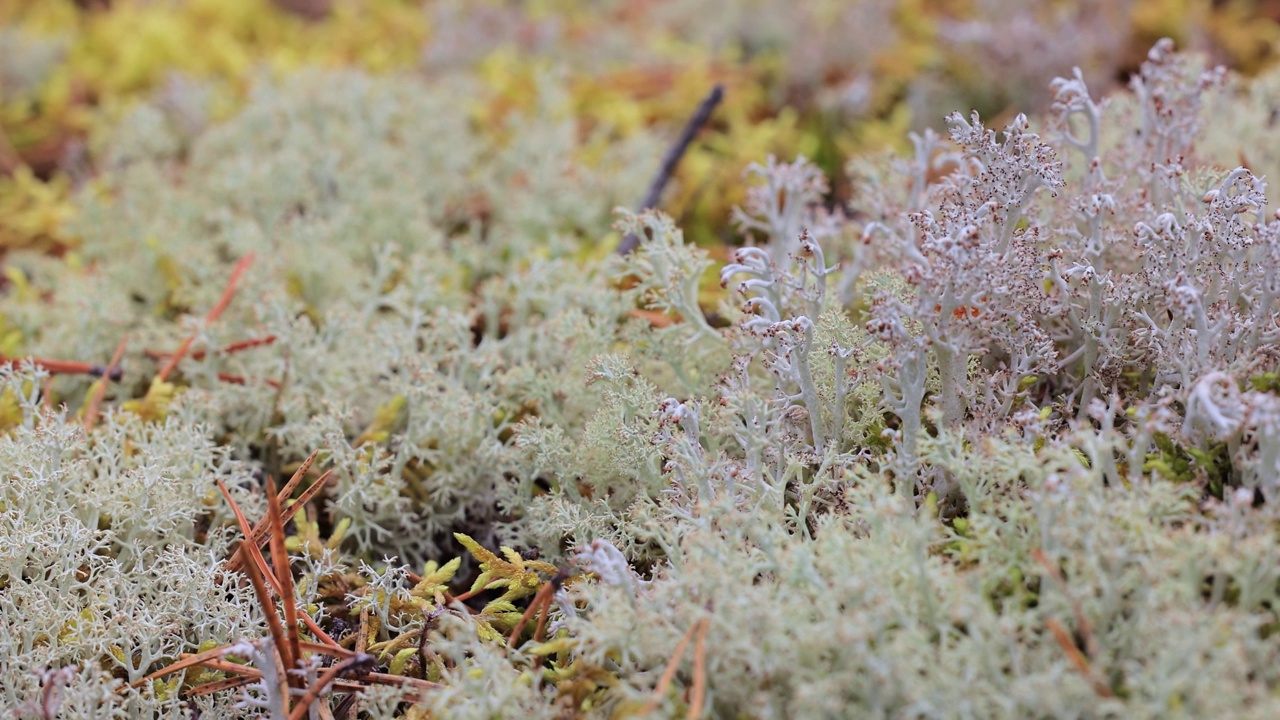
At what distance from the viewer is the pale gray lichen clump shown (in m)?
1.00

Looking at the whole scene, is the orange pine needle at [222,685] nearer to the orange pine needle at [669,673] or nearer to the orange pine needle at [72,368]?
the orange pine needle at [669,673]

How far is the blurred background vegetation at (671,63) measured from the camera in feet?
8.96

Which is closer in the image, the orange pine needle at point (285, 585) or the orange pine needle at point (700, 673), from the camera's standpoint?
the orange pine needle at point (700, 673)

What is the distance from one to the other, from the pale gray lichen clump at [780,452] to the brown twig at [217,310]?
0.03 m

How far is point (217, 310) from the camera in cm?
191

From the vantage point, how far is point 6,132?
301cm

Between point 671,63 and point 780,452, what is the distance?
221 centimetres

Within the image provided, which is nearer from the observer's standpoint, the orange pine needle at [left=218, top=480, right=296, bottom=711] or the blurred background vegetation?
the orange pine needle at [left=218, top=480, right=296, bottom=711]

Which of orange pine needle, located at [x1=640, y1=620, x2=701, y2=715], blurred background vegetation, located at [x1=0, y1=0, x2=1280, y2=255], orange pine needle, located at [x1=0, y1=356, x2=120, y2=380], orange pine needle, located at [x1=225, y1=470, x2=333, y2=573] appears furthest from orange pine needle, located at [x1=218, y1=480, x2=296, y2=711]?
blurred background vegetation, located at [x1=0, y1=0, x2=1280, y2=255]

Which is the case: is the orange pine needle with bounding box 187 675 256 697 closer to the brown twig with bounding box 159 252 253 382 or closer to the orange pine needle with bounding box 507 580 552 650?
the orange pine needle with bounding box 507 580 552 650

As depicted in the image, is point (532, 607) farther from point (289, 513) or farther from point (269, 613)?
point (289, 513)

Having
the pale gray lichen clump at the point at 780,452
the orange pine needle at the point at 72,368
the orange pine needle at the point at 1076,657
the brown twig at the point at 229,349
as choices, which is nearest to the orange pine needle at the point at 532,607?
the pale gray lichen clump at the point at 780,452

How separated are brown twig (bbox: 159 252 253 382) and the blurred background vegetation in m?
0.67

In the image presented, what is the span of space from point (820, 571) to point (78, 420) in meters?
1.29
